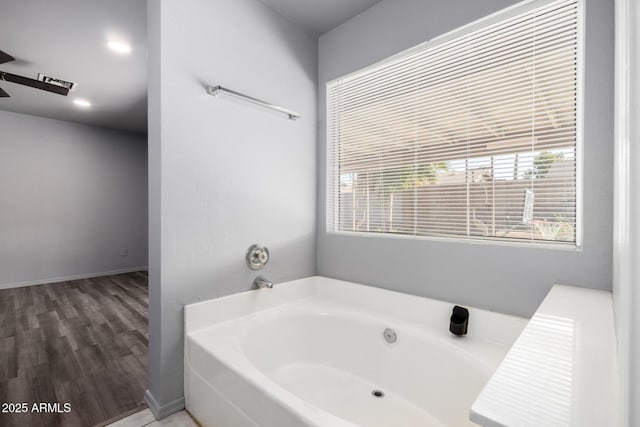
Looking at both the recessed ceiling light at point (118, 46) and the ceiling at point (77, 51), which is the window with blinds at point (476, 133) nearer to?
Answer: the ceiling at point (77, 51)

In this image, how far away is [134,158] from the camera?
5312 millimetres

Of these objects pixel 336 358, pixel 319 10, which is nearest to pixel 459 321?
pixel 336 358

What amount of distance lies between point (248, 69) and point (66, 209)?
4.45 m

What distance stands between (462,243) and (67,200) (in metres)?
5.51

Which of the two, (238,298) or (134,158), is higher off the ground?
(134,158)

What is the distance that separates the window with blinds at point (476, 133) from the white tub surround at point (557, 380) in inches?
25.8

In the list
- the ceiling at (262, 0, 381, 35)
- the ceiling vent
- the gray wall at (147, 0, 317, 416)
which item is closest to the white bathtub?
the gray wall at (147, 0, 317, 416)

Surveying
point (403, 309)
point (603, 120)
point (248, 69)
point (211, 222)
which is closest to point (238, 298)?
point (211, 222)

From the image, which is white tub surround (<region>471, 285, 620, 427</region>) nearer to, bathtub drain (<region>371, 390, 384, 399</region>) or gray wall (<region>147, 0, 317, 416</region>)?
bathtub drain (<region>371, 390, 384, 399</region>)

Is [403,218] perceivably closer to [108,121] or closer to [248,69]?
[248,69]

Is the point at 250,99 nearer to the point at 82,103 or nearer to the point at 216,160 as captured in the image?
the point at 216,160

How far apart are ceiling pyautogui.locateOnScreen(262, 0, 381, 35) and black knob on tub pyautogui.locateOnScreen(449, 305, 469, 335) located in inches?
75.2

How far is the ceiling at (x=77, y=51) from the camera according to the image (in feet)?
6.90

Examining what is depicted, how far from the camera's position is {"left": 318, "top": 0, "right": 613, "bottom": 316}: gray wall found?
1.24 metres
